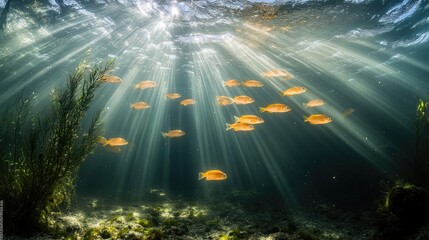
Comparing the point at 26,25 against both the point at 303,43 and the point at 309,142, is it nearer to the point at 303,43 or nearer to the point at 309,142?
the point at 303,43

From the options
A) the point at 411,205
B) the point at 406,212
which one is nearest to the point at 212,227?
the point at 406,212

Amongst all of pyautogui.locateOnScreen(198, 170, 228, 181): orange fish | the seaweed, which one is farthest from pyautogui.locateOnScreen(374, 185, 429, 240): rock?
pyautogui.locateOnScreen(198, 170, 228, 181): orange fish

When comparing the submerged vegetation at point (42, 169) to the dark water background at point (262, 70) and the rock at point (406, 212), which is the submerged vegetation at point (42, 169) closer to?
the dark water background at point (262, 70)

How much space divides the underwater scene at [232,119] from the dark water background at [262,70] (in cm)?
16

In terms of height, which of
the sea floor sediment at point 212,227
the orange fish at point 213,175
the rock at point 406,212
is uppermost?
the rock at point 406,212

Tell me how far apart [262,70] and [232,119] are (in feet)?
18.2

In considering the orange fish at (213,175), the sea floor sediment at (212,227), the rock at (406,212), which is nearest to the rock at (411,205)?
the rock at (406,212)

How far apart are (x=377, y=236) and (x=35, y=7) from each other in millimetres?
20783

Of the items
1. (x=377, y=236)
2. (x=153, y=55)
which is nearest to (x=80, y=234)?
(x=377, y=236)

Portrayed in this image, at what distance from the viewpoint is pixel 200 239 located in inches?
352

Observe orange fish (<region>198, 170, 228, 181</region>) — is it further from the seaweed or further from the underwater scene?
the seaweed

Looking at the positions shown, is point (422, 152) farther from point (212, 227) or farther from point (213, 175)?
point (212, 227)

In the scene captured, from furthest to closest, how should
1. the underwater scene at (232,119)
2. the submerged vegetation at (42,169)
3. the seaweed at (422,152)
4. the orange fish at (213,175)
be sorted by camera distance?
the orange fish at (213,175) → the seaweed at (422,152) → the underwater scene at (232,119) → the submerged vegetation at (42,169)

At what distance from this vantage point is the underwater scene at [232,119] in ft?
25.9
